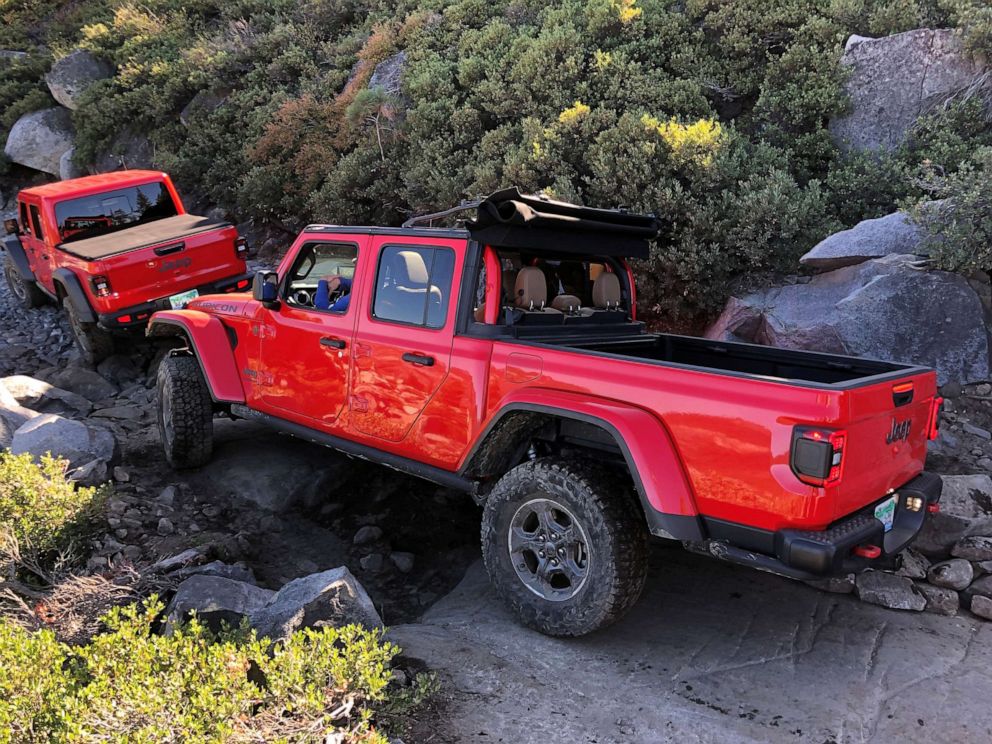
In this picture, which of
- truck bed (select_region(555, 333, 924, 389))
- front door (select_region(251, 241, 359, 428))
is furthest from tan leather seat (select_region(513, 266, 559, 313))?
front door (select_region(251, 241, 359, 428))

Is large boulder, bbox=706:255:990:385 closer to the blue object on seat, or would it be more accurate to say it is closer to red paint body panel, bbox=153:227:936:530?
red paint body panel, bbox=153:227:936:530

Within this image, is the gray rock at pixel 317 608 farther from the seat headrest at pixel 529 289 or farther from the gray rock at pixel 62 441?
the gray rock at pixel 62 441

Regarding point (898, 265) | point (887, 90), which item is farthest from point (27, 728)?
point (887, 90)

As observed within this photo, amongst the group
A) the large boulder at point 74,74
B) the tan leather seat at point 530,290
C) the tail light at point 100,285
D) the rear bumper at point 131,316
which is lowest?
the rear bumper at point 131,316

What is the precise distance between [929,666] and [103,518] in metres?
4.58

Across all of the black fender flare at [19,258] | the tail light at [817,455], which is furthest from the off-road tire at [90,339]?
the tail light at [817,455]

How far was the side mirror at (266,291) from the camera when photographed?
4.98 metres

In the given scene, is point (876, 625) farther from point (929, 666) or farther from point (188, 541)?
point (188, 541)

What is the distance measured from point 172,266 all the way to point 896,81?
27.8 ft

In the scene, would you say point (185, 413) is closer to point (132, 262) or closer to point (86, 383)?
point (132, 262)

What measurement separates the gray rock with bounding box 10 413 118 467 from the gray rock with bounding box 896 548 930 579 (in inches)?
212

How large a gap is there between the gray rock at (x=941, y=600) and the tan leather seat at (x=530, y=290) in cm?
259

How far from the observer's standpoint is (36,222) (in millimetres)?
9172

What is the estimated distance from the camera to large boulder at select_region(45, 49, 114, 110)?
1698 cm
